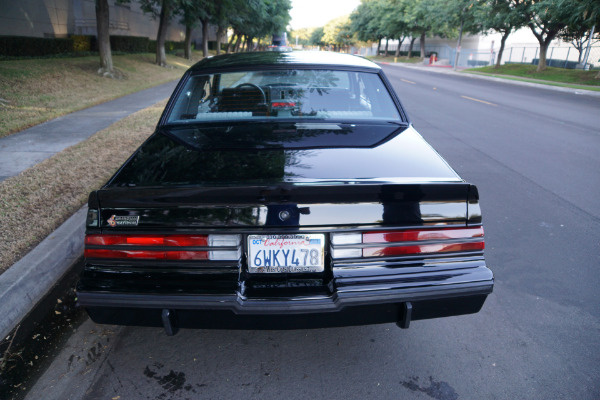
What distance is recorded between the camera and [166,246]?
2.07 m

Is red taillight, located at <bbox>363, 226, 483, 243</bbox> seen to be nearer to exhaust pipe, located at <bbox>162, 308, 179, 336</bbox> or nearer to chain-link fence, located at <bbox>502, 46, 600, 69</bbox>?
exhaust pipe, located at <bbox>162, 308, 179, 336</bbox>

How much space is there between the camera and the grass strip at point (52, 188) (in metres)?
3.65

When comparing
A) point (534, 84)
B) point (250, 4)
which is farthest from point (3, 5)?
point (534, 84)

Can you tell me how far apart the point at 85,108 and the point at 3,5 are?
12309 mm

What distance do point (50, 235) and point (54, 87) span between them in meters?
10.4

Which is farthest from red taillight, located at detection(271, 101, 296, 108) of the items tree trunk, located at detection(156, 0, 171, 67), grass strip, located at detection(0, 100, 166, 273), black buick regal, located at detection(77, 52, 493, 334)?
tree trunk, located at detection(156, 0, 171, 67)

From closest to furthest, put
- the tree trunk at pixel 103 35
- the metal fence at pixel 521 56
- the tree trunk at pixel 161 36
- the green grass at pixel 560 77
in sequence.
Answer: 1. the tree trunk at pixel 103 35
2. the tree trunk at pixel 161 36
3. the green grass at pixel 560 77
4. the metal fence at pixel 521 56

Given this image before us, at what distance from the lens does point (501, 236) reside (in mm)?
4230

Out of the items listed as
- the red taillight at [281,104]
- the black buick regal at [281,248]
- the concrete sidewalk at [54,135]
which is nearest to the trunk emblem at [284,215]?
the black buick regal at [281,248]

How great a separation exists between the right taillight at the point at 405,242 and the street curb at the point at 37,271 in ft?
7.32

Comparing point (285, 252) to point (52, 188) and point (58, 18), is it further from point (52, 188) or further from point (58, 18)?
point (58, 18)

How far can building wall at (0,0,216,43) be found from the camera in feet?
62.1

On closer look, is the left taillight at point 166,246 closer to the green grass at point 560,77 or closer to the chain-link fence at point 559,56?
the green grass at point 560,77

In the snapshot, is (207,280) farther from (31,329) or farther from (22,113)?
(22,113)
